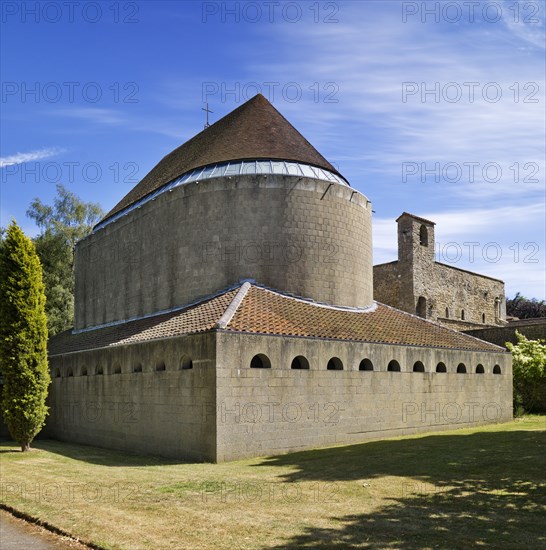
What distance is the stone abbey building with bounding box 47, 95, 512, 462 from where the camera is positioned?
1786 cm

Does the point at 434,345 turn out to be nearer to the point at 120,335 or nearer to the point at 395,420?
the point at 395,420

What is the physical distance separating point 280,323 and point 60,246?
3126 cm

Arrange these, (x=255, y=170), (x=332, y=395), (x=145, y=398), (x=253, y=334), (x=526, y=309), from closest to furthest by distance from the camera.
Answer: (x=253, y=334)
(x=332, y=395)
(x=145, y=398)
(x=255, y=170)
(x=526, y=309)

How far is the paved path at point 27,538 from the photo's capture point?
8758 millimetres

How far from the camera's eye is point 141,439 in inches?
795

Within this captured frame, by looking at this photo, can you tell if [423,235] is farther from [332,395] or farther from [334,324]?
[332,395]

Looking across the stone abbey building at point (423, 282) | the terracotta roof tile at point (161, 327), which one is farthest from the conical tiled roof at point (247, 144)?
the stone abbey building at point (423, 282)

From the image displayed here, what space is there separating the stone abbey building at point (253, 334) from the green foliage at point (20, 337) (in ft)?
8.11

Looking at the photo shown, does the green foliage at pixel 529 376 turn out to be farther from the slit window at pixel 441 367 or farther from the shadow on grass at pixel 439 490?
the shadow on grass at pixel 439 490

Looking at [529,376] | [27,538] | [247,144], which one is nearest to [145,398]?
[27,538]

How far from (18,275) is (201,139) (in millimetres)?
13059

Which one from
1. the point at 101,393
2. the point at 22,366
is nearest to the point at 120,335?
the point at 101,393

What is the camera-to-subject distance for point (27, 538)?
9281mm

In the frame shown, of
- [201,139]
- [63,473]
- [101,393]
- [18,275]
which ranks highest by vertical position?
[201,139]
